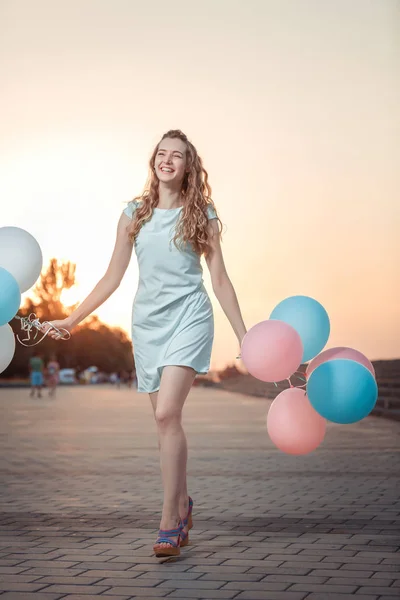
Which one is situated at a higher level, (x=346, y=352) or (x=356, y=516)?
(x=346, y=352)

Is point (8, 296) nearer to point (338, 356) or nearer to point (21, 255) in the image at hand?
point (21, 255)

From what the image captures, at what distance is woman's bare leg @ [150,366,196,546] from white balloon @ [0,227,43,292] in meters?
0.95

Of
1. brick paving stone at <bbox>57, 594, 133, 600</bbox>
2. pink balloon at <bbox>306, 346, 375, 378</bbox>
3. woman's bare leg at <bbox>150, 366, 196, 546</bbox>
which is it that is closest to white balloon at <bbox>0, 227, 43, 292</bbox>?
woman's bare leg at <bbox>150, 366, 196, 546</bbox>

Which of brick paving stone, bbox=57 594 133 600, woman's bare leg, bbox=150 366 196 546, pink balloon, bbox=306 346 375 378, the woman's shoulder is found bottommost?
brick paving stone, bbox=57 594 133 600

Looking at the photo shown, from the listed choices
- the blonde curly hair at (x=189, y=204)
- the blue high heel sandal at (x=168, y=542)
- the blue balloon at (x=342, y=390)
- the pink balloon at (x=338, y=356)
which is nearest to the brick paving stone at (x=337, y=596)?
the blue balloon at (x=342, y=390)

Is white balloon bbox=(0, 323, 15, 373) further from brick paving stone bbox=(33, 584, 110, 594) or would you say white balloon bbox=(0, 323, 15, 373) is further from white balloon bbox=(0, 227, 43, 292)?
brick paving stone bbox=(33, 584, 110, 594)

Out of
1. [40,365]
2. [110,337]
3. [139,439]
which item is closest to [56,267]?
[110,337]

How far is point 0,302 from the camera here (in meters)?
5.35

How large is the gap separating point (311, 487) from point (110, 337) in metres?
125

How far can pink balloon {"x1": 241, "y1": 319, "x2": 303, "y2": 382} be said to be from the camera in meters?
5.25

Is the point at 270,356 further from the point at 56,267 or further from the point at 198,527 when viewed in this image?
the point at 56,267

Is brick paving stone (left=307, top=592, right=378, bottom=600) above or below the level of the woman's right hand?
below

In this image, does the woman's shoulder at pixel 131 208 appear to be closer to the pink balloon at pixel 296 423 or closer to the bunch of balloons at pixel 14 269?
the bunch of balloons at pixel 14 269

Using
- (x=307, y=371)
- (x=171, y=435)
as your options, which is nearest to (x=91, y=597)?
(x=171, y=435)
